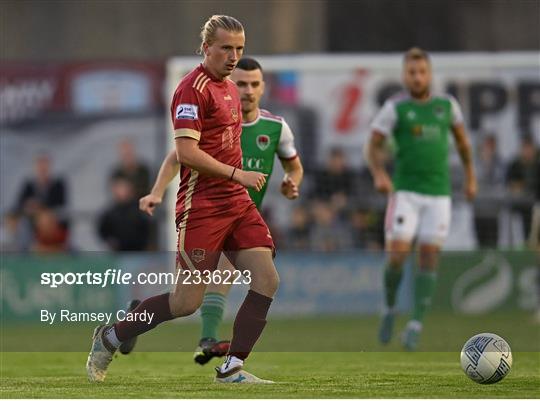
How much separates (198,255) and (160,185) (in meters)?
0.85

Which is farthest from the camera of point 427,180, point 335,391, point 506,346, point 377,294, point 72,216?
point 72,216

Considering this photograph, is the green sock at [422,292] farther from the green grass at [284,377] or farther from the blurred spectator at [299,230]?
the blurred spectator at [299,230]

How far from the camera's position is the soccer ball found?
27.6 feet

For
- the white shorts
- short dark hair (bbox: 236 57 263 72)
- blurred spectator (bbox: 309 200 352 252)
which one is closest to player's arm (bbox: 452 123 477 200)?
the white shorts

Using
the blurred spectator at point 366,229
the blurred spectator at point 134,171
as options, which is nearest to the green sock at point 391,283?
the blurred spectator at point 366,229

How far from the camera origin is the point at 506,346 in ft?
28.2

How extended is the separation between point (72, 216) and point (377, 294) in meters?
5.88

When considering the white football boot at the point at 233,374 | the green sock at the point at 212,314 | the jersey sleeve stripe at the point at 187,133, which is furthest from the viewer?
the green sock at the point at 212,314

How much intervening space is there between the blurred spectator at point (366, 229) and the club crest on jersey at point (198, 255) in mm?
10721

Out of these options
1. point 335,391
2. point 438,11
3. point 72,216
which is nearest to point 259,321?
point 335,391

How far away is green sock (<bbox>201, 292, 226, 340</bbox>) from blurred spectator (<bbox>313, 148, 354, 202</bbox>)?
909 cm

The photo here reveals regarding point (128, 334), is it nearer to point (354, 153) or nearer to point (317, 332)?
point (317, 332)

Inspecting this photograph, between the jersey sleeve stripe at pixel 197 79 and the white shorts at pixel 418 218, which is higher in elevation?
the jersey sleeve stripe at pixel 197 79

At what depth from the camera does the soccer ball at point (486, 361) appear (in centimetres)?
842
